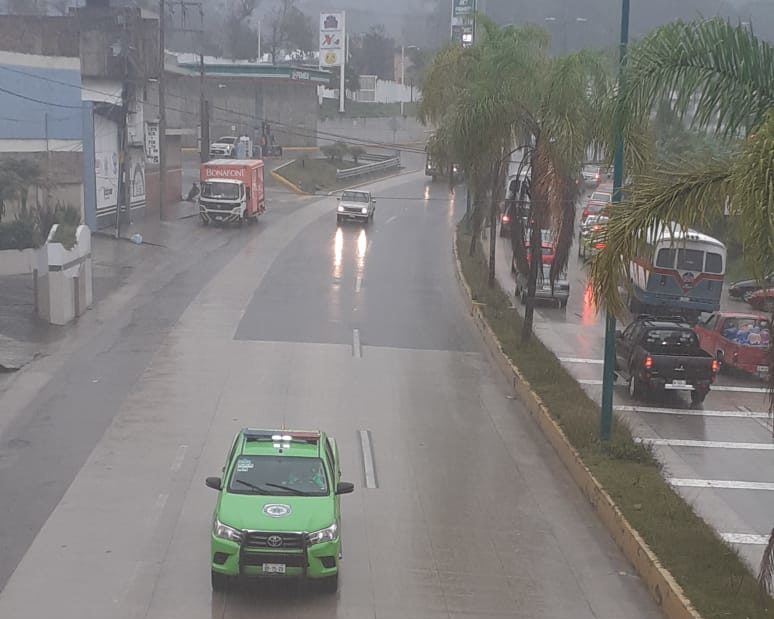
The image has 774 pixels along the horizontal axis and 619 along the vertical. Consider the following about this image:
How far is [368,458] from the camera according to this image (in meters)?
18.3

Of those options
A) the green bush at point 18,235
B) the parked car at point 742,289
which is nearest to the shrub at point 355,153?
the parked car at point 742,289

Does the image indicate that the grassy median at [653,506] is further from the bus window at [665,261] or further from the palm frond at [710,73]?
the bus window at [665,261]

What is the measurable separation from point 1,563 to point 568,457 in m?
9.23

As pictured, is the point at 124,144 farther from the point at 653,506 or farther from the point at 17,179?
the point at 653,506

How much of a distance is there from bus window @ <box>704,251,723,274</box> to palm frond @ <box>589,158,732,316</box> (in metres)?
21.2

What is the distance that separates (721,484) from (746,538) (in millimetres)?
2669

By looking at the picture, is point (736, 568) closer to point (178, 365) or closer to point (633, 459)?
point (633, 459)

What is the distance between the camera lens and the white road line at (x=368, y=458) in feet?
56.4

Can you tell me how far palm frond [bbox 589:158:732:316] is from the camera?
36.6ft

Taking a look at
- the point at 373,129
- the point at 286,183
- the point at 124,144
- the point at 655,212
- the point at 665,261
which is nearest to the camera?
the point at 655,212

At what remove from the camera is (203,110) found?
6512cm

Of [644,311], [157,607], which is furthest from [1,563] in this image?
[644,311]

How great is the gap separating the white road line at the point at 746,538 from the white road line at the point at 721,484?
7.27 feet

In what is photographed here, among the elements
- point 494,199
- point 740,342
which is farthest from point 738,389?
point 494,199
